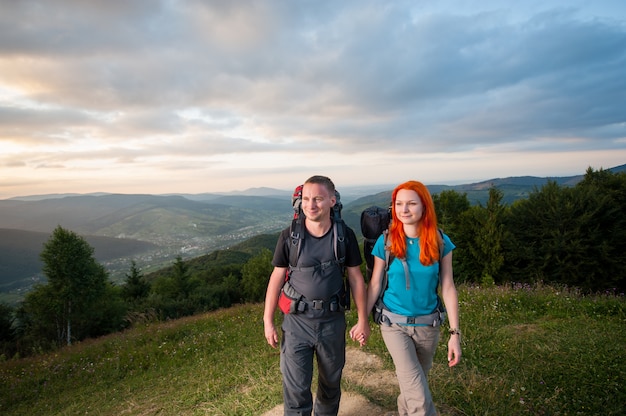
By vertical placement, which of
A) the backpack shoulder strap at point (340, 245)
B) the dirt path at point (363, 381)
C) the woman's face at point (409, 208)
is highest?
the woman's face at point (409, 208)

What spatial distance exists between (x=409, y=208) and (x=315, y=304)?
1.43m

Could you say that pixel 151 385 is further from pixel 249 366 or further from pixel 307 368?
pixel 307 368

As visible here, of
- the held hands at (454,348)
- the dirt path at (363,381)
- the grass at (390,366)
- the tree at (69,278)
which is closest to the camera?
the held hands at (454,348)

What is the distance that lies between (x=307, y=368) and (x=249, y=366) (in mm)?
3878

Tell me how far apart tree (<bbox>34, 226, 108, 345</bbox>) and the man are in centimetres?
3064

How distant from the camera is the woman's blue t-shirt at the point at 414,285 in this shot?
3184 millimetres

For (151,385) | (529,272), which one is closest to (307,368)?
(151,385)

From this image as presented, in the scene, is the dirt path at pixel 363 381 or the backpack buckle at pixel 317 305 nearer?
the backpack buckle at pixel 317 305

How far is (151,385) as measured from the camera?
683cm

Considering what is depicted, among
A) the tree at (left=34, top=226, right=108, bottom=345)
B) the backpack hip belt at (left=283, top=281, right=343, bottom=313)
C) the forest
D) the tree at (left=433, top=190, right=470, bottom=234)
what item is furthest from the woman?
the tree at (left=433, top=190, right=470, bottom=234)

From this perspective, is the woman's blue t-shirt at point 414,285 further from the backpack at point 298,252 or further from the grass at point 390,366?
the grass at point 390,366

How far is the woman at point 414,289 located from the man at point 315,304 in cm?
36

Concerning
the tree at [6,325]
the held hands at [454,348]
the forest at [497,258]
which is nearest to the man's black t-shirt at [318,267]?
the held hands at [454,348]

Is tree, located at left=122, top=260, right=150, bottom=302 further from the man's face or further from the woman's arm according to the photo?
the woman's arm
